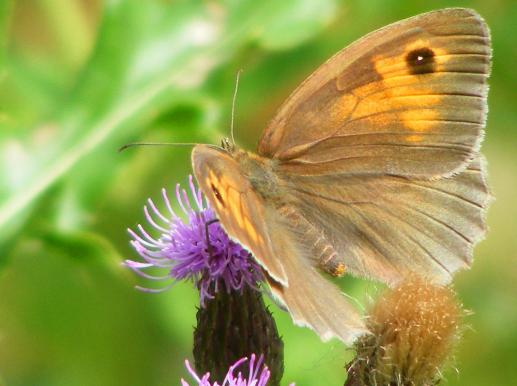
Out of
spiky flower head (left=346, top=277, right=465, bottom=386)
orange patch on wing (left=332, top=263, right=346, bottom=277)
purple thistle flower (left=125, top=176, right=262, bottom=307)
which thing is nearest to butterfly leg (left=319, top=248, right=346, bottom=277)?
orange patch on wing (left=332, top=263, right=346, bottom=277)

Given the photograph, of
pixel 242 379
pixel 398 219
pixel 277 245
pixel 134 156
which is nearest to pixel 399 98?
pixel 398 219

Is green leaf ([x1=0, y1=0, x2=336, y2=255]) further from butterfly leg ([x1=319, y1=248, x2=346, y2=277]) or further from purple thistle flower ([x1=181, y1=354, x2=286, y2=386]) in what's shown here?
purple thistle flower ([x1=181, y1=354, x2=286, y2=386])

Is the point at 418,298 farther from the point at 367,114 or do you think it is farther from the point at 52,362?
the point at 52,362

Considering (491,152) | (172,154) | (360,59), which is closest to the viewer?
(360,59)

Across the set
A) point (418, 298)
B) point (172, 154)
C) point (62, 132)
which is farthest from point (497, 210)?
point (418, 298)

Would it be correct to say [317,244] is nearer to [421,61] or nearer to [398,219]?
[398,219]

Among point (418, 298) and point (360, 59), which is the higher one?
point (360, 59)
